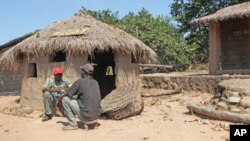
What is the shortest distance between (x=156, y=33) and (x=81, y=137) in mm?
23113

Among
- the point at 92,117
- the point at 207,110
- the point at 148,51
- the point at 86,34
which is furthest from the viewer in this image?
the point at 148,51

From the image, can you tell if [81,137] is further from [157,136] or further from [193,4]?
[193,4]

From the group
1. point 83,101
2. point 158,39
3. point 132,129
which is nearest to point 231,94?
point 132,129

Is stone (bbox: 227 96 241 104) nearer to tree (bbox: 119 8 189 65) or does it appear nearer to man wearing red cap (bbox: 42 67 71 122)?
man wearing red cap (bbox: 42 67 71 122)

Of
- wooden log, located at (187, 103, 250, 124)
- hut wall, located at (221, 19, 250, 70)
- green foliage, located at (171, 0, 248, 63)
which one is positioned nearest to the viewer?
wooden log, located at (187, 103, 250, 124)

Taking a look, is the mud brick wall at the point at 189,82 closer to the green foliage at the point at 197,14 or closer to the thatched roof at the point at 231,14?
the thatched roof at the point at 231,14

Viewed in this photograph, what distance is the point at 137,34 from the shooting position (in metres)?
28.1

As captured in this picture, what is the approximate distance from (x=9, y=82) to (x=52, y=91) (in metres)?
10.3

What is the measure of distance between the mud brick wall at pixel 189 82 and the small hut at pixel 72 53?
2221 mm

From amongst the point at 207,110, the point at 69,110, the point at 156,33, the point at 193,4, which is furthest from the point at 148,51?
the point at 156,33

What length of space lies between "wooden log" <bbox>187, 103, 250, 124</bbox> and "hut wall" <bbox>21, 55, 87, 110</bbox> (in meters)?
3.50

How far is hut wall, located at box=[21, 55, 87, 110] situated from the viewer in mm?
11141

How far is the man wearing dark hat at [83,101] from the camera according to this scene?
25.8ft

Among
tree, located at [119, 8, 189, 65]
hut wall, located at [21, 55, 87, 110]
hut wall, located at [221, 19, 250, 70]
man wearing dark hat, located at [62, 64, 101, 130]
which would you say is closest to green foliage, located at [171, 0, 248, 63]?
tree, located at [119, 8, 189, 65]
